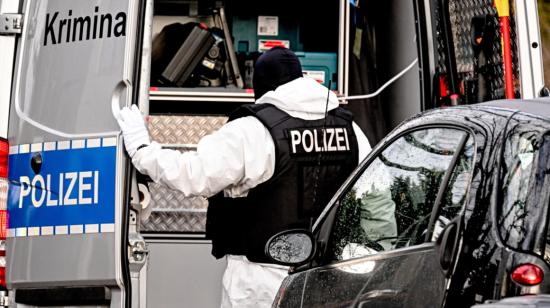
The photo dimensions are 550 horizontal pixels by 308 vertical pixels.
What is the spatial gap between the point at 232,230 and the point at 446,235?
2.23 meters

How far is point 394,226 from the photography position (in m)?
3.67

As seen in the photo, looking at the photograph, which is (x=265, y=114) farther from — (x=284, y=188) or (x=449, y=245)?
(x=449, y=245)

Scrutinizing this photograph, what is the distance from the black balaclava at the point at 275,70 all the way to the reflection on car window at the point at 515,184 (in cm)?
244

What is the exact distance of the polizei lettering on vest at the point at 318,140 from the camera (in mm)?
5203

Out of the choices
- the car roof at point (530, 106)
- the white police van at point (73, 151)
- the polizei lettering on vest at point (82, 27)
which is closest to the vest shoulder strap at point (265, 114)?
the white police van at point (73, 151)

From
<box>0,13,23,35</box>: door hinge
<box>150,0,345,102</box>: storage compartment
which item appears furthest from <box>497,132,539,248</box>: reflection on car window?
<box>150,0,345,102</box>: storage compartment

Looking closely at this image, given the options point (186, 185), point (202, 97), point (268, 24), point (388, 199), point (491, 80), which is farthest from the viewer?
point (268, 24)

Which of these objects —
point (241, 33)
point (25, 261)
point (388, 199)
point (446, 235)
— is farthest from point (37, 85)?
point (241, 33)

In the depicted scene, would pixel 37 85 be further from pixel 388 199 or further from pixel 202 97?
pixel 202 97

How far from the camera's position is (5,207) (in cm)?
504

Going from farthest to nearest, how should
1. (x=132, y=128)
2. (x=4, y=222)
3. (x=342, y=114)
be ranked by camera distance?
1. (x=342, y=114)
2. (x=4, y=222)
3. (x=132, y=128)

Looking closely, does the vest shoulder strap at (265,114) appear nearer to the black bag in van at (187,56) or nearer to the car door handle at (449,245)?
the car door handle at (449,245)

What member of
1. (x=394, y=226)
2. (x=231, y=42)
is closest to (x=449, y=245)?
(x=394, y=226)

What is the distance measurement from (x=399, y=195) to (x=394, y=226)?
0.09 meters
